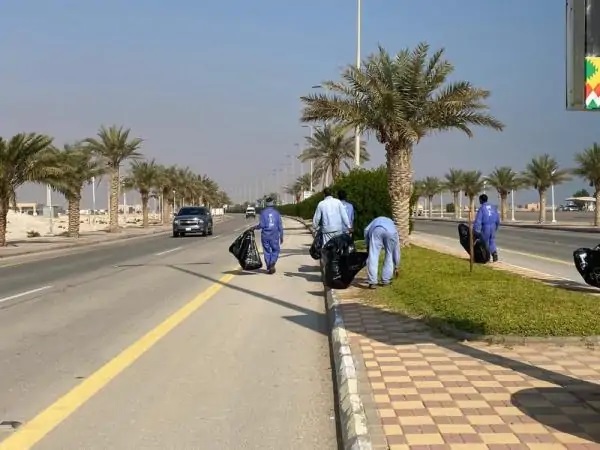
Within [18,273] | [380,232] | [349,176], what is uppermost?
[349,176]


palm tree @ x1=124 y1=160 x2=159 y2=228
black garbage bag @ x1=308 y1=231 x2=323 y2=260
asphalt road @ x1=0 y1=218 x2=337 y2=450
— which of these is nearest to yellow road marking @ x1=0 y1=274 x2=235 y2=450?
asphalt road @ x1=0 y1=218 x2=337 y2=450

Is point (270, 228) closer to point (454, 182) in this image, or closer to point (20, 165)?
point (20, 165)

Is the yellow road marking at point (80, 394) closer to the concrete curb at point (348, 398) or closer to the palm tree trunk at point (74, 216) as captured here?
the concrete curb at point (348, 398)

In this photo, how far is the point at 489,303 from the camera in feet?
31.0

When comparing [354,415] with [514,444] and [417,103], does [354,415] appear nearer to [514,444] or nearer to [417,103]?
[514,444]

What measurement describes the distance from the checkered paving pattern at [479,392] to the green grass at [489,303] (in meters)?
0.49

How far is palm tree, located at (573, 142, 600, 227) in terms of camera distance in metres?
47.5

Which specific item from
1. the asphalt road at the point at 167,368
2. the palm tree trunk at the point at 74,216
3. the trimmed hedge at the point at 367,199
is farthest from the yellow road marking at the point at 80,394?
the palm tree trunk at the point at 74,216

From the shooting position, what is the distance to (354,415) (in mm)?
4922

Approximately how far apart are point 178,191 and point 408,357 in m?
86.3

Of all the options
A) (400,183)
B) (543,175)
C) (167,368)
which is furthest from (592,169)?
(167,368)

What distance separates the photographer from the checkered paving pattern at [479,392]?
452 cm

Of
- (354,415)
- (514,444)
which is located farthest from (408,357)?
(514,444)

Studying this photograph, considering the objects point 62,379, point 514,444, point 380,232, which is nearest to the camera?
point 514,444
